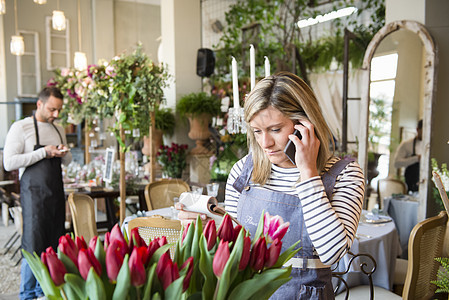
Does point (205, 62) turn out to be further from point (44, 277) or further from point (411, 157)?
point (44, 277)

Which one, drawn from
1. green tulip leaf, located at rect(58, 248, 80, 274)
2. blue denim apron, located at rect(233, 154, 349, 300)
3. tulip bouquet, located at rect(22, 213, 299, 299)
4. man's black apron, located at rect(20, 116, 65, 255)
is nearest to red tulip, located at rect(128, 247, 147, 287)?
tulip bouquet, located at rect(22, 213, 299, 299)

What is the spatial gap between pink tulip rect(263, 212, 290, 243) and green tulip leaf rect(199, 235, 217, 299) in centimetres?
13

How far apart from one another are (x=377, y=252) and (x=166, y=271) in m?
2.50

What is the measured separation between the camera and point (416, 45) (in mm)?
4137

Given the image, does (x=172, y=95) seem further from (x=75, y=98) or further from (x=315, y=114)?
(x=315, y=114)

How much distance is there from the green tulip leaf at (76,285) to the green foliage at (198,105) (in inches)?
213

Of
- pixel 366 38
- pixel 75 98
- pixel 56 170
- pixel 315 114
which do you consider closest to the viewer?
pixel 315 114

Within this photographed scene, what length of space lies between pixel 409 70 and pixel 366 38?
149cm

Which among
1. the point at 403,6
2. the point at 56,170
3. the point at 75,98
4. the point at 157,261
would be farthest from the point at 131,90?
the point at 157,261

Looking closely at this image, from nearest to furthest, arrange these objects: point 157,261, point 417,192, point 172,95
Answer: point 157,261 → point 417,192 → point 172,95

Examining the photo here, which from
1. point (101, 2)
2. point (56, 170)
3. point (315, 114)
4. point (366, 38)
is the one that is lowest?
point (56, 170)

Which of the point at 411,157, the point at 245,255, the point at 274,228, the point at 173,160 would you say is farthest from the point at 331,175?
the point at 173,160

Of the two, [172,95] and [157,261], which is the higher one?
[172,95]

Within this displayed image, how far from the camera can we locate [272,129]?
4.38 ft
